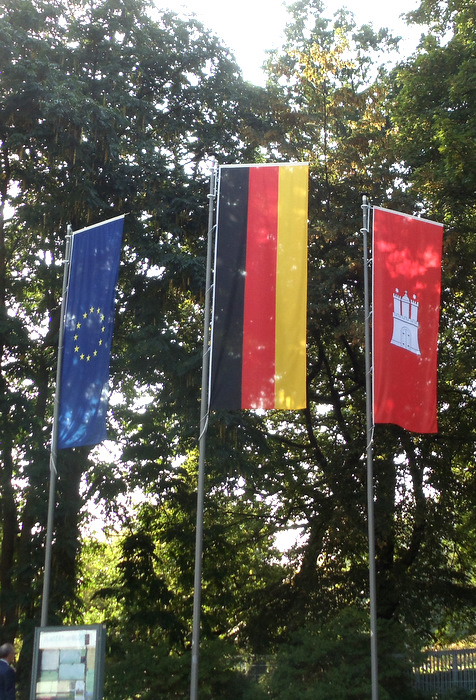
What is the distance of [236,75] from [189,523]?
13.2 metres

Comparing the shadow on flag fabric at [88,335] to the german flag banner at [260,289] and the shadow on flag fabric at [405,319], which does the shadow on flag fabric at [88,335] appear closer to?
the german flag banner at [260,289]

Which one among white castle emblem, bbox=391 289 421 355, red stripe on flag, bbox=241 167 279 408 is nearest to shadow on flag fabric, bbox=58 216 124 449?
red stripe on flag, bbox=241 167 279 408

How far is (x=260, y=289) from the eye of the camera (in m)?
14.2

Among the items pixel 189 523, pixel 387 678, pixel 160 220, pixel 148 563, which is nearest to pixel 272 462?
pixel 189 523

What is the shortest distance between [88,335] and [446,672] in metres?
10.1

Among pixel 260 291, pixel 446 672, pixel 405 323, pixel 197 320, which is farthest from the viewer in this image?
pixel 197 320

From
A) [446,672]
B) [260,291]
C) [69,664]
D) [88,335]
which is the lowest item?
[446,672]

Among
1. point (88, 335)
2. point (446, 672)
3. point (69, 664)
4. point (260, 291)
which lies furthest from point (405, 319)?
point (446, 672)

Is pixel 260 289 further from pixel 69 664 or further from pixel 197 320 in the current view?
pixel 197 320

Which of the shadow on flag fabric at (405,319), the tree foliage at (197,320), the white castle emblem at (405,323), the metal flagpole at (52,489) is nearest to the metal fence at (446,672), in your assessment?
the tree foliage at (197,320)

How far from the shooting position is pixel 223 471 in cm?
2083

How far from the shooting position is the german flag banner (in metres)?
13.7

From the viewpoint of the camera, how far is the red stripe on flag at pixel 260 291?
13.7 metres

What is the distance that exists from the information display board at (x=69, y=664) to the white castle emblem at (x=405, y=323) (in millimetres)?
6762
